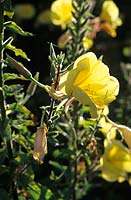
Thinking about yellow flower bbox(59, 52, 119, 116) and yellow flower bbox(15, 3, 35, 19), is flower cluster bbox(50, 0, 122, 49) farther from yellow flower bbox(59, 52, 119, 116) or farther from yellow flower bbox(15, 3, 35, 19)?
yellow flower bbox(15, 3, 35, 19)

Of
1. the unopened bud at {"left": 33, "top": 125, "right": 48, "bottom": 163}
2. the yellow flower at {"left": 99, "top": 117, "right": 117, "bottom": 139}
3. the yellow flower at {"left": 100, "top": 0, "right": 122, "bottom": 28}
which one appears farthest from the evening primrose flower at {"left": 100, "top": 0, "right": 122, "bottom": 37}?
the unopened bud at {"left": 33, "top": 125, "right": 48, "bottom": 163}

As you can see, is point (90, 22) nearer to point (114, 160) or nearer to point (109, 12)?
point (109, 12)

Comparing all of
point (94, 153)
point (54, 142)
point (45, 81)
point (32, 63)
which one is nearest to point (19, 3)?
point (32, 63)

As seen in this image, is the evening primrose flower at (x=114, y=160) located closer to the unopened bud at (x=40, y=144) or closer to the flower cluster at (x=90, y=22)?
the flower cluster at (x=90, y=22)

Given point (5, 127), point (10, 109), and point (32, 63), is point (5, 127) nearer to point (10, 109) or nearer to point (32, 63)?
point (10, 109)

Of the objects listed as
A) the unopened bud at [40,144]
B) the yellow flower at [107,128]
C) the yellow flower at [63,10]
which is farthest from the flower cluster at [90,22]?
the unopened bud at [40,144]

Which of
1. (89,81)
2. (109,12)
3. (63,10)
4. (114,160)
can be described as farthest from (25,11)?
(89,81)

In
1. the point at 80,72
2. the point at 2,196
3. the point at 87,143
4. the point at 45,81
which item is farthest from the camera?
the point at 45,81
